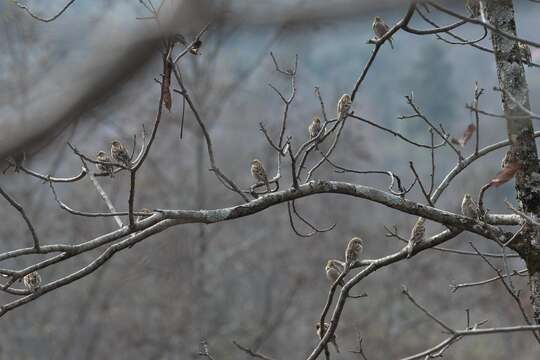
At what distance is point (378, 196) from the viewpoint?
2344 mm

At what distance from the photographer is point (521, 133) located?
2.43 metres

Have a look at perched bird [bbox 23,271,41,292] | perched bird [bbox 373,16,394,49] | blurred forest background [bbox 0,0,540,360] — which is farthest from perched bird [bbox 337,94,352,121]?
blurred forest background [bbox 0,0,540,360]

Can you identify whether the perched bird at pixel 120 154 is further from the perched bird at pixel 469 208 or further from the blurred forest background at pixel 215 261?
the blurred forest background at pixel 215 261

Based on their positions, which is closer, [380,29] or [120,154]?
[120,154]

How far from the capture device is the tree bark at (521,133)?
2.43m

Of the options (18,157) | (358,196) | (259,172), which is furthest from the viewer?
(259,172)

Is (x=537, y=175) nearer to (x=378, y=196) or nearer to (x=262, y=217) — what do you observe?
(x=378, y=196)

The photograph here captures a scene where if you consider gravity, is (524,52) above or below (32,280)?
above

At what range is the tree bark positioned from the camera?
2430 millimetres

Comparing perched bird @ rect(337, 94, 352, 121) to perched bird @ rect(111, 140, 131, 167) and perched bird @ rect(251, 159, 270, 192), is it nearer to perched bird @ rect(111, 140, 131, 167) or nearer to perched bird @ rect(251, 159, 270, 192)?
perched bird @ rect(251, 159, 270, 192)

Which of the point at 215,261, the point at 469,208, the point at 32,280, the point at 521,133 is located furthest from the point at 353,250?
the point at 215,261

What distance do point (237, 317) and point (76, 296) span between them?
242cm

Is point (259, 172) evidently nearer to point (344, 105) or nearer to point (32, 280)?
point (344, 105)

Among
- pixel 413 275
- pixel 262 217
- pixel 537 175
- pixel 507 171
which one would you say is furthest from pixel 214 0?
pixel 413 275
